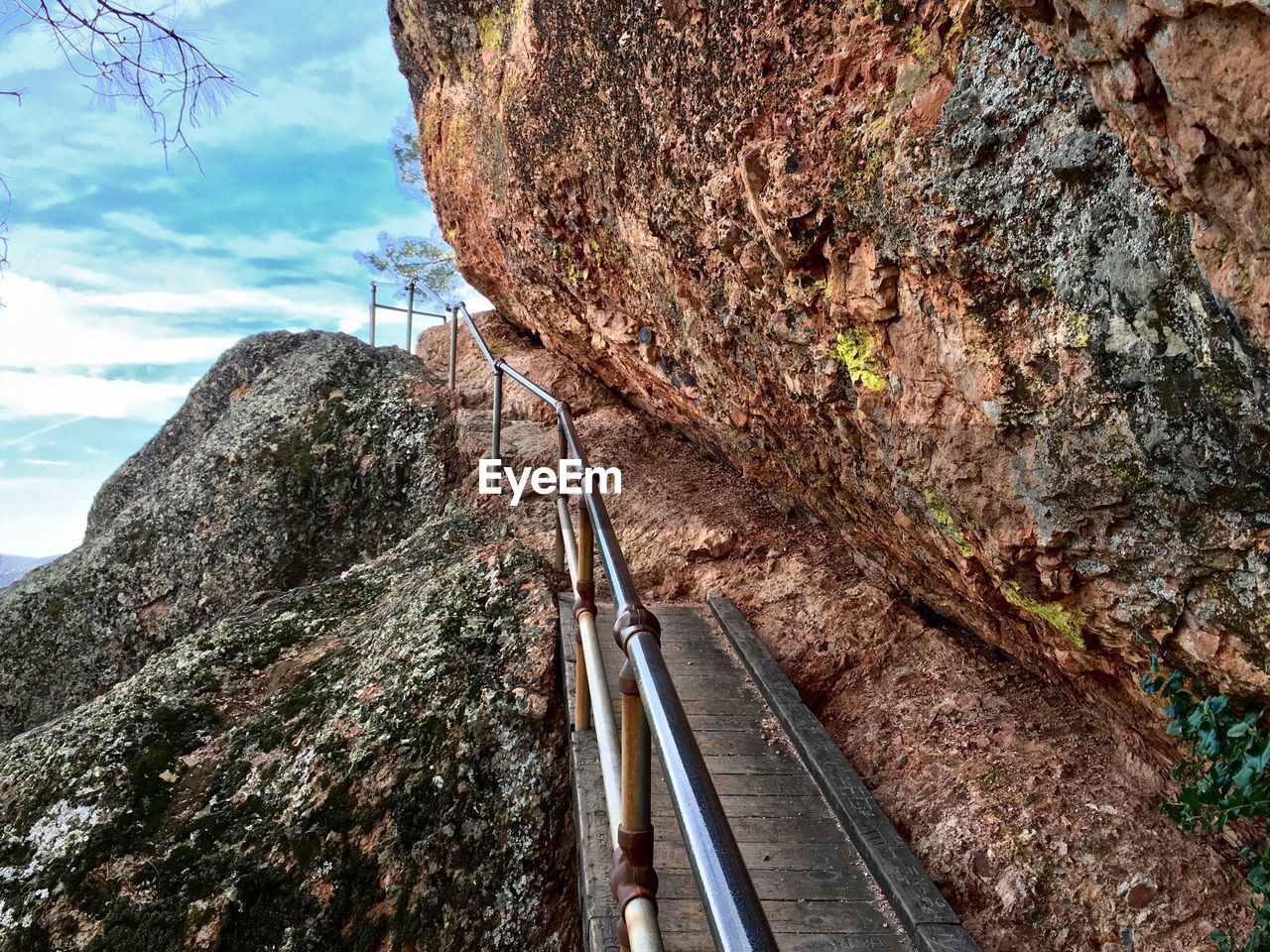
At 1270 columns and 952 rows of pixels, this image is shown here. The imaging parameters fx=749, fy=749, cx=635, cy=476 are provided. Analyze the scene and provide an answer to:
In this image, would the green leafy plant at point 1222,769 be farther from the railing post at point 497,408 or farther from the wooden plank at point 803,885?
the railing post at point 497,408

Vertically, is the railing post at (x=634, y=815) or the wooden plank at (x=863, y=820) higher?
the railing post at (x=634, y=815)

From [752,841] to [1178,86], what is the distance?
2491 mm

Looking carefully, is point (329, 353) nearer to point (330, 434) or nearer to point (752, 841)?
point (330, 434)

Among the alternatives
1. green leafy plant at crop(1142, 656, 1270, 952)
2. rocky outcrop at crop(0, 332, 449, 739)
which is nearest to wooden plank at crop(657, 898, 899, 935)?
green leafy plant at crop(1142, 656, 1270, 952)

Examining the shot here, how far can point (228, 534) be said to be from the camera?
7188mm

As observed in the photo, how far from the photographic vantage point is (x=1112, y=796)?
2789 millimetres

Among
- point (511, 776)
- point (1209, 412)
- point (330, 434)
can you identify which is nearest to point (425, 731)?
point (511, 776)

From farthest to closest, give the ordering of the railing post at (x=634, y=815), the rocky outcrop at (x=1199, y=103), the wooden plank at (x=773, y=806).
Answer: the wooden plank at (x=773, y=806)
the rocky outcrop at (x=1199, y=103)
the railing post at (x=634, y=815)

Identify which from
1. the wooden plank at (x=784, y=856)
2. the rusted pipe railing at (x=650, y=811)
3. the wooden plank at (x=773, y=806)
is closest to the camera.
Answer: the rusted pipe railing at (x=650, y=811)

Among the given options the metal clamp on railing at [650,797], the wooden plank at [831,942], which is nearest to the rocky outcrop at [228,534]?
the wooden plank at [831,942]

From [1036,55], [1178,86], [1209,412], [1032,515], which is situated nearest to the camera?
[1178,86]

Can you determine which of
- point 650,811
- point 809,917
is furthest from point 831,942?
point 650,811

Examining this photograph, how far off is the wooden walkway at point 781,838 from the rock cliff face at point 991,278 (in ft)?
3.37

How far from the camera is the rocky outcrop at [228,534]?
692 cm
